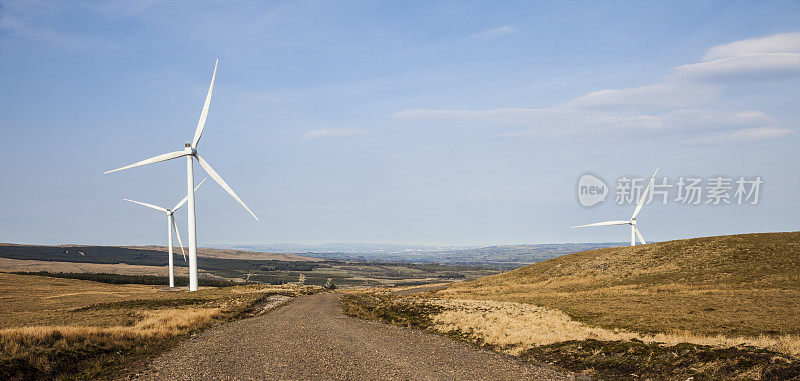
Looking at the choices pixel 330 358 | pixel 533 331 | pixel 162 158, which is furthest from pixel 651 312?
pixel 162 158

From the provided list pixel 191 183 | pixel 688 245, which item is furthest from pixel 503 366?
pixel 688 245

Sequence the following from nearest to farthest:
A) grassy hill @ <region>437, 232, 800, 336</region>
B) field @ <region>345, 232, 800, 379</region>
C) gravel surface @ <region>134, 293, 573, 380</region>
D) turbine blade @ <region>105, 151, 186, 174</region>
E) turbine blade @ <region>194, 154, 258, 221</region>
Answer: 1. field @ <region>345, 232, 800, 379</region>
2. gravel surface @ <region>134, 293, 573, 380</region>
3. grassy hill @ <region>437, 232, 800, 336</region>
4. turbine blade @ <region>194, 154, 258, 221</region>
5. turbine blade @ <region>105, 151, 186, 174</region>

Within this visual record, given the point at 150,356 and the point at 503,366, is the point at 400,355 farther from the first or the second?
the point at 150,356

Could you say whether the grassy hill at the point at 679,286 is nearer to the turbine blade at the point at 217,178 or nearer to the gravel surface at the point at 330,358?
the gravel surface at the point at 330,358

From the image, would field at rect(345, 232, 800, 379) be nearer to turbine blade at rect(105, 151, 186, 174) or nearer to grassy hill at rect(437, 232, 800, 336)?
grassy hill at rect(437, 232, 800, 336)

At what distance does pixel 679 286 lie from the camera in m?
52.6

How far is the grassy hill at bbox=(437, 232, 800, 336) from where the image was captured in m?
31.6

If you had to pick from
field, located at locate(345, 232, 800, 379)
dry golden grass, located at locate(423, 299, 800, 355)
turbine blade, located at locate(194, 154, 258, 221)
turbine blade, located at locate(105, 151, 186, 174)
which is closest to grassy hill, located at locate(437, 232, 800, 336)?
field, located at locate(345, 232, 800, 379)

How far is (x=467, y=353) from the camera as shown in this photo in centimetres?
2273

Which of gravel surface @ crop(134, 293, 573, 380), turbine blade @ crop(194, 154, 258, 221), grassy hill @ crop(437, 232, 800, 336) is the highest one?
turbine blade @ crop(194, 154, 258, 221)

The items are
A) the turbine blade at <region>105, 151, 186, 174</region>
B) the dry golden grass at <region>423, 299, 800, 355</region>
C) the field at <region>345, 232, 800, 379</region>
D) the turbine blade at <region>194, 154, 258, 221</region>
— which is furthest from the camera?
the turbine blade at <region>105, 151, 186, 174</region>

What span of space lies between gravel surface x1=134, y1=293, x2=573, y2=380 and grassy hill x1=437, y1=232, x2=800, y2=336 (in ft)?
44.7

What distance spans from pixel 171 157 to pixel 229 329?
4168 cm

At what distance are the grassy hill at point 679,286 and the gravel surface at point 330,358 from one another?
536 inches
